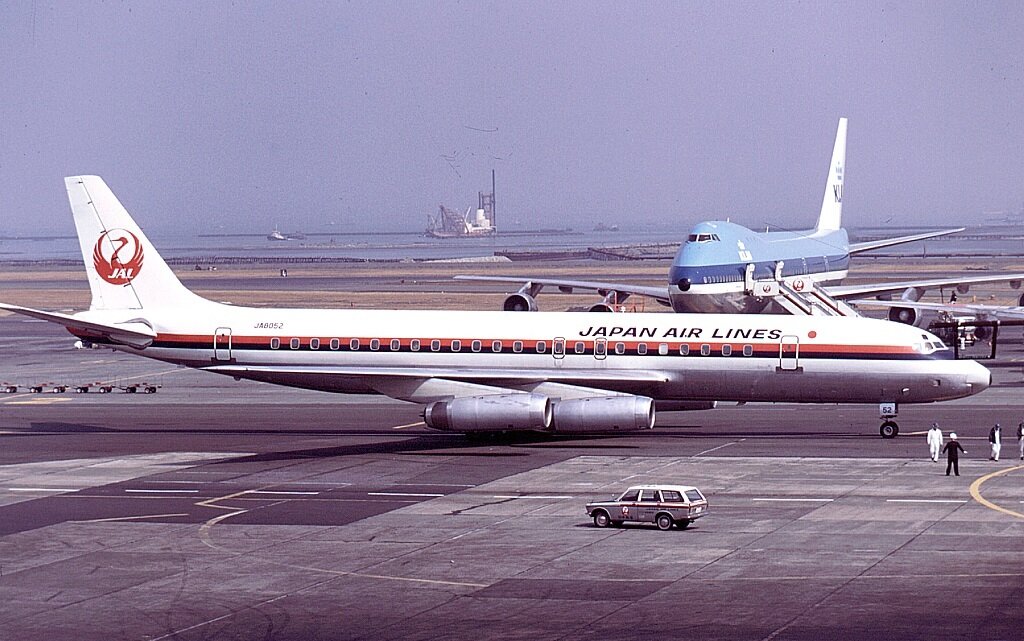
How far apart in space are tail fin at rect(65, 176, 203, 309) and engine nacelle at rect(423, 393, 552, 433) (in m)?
11.5

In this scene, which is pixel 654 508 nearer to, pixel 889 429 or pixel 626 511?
pixel 626 511

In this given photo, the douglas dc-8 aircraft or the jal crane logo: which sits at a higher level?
the jal crane logo

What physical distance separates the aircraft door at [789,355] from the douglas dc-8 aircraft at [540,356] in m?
0.05

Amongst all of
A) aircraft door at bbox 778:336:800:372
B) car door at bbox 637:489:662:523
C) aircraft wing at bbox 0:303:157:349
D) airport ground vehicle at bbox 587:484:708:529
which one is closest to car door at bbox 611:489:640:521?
airport ground vehicle at bbox 587:484:708:529

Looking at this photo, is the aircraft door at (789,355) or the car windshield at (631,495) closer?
the car windshield at (631,495)

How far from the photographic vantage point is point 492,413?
4844 centimetres

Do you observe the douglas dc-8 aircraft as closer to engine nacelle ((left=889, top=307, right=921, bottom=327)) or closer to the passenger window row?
the passenger window row

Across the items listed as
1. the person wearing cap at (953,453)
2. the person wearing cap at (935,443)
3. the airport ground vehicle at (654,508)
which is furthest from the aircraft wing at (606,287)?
the airport ground vehicle at (654,508)

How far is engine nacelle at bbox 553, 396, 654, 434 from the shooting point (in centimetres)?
4762

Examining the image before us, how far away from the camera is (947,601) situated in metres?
26.8

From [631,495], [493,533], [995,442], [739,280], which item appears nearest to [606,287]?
[739,280]

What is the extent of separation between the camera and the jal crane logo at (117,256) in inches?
2151

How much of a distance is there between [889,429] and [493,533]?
2086 cm

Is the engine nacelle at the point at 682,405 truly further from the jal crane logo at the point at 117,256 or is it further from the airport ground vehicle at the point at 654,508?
the jal crane logo at the point at 117,256
